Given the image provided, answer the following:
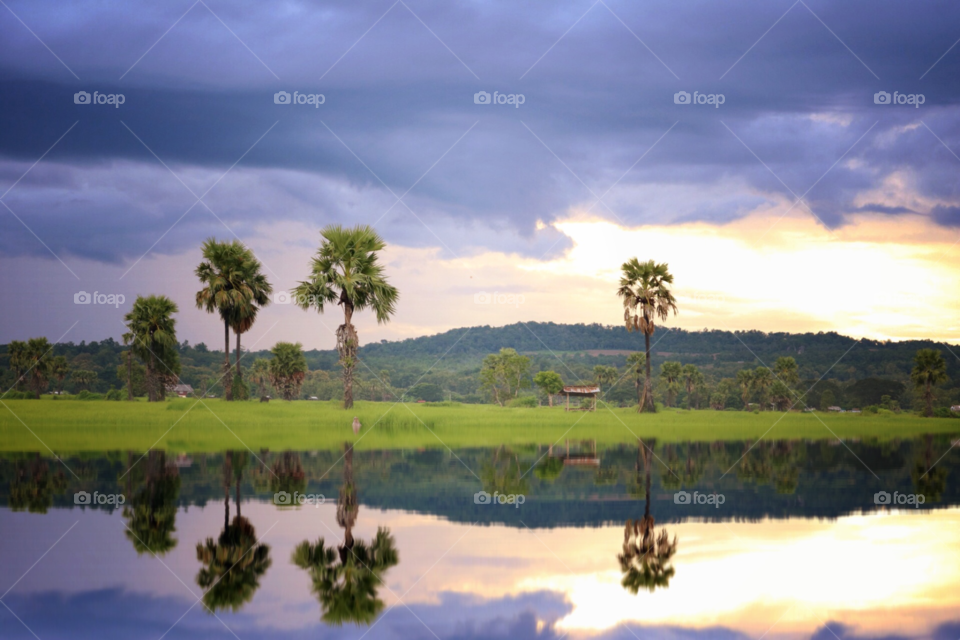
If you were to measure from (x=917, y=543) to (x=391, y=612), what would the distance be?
9454 millimetres

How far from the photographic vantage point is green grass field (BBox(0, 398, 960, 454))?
31031mm

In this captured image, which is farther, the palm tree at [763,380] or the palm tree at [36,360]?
the palm tree at [763,380]

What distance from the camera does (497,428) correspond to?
40594mm

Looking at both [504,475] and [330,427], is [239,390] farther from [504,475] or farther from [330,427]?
[504,475]

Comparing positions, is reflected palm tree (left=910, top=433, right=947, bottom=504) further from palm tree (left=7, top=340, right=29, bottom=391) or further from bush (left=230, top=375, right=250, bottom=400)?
palm tree (left=7, top=340, right=29, bottom=391)

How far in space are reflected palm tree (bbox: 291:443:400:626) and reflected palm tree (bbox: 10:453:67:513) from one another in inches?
268

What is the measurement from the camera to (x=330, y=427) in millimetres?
38625

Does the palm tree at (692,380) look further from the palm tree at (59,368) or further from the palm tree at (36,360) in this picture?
the palm tree at (59,368)

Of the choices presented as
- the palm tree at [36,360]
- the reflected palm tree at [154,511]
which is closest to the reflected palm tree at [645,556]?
the reflected palm tree at [154,511]

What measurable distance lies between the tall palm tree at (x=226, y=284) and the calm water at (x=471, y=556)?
94.1ft

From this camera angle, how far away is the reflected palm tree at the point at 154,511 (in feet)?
40.4

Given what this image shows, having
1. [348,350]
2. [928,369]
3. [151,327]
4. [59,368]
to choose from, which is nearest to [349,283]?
[348,350]

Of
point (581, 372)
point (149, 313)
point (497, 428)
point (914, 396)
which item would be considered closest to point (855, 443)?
point (497, 428)

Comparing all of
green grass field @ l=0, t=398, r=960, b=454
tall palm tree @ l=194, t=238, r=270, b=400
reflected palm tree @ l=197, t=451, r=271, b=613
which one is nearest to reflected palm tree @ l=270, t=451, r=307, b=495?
reflected palm tree @ l=197, t=451, r=271, b=613
